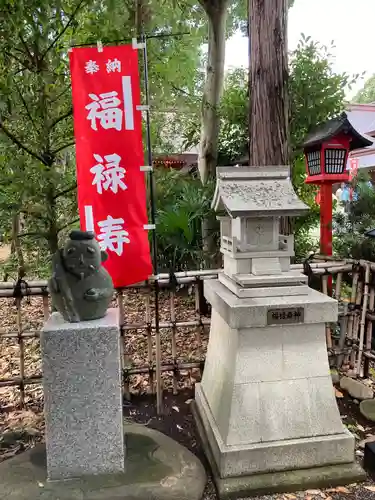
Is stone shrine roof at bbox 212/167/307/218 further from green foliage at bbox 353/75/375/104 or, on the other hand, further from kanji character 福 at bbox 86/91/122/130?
green foliage at bbox 353/75/375/104

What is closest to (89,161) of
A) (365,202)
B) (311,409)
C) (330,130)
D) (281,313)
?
(281,313)

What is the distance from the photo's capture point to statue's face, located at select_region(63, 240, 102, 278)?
257 cm

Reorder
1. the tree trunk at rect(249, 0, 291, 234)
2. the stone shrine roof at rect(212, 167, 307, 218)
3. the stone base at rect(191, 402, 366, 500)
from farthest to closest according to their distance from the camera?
the tree trunk at rect(249, 0, 291, 234), the stone shrine roof at rect(212, 167, 307, 218), the stone base at rect(191, 402, 366, 500)

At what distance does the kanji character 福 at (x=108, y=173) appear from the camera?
326 centimetres

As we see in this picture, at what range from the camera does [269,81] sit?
12.8 feet

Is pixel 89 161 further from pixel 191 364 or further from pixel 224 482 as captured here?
pixel 224 482

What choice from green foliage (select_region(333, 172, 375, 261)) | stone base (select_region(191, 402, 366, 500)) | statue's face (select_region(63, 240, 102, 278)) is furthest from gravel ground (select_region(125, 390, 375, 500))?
green foliage (select_region(333, 172, 375, 261))

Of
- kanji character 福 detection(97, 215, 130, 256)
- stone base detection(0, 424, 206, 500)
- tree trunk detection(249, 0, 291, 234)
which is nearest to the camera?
stone base detection(0, 424, 206, 500)

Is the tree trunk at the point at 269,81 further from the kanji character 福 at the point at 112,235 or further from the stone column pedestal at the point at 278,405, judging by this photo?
the stone column pedestal at the point at 278,405

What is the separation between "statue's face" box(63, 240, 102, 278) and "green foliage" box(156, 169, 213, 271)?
11.4 ft

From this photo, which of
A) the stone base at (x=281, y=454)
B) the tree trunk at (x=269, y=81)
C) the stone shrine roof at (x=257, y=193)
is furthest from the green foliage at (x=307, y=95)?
the stone base at (x=281, y=454)

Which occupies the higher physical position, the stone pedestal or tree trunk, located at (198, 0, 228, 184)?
tree trunk, located at (198, 0, 228, 184)

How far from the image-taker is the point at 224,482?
8.77ft

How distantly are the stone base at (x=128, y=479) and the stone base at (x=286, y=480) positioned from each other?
162mm
